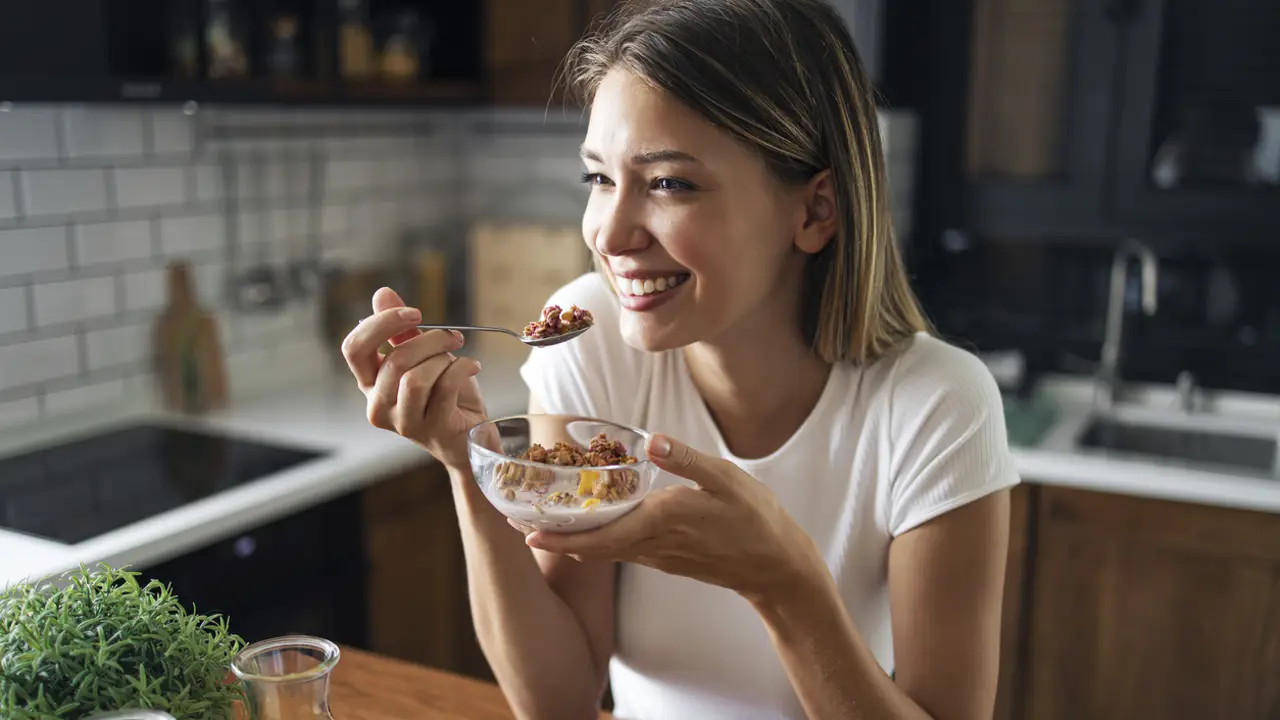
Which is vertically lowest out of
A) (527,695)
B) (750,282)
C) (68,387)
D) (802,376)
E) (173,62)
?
(527,695)

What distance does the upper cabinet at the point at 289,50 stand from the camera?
73.5 inches

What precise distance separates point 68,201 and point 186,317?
36 centimetres

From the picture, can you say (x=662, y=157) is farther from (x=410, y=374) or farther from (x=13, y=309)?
(x=13, y=309)

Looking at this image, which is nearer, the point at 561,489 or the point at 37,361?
the point at 561,489

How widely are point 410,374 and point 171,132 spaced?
165 centimetres

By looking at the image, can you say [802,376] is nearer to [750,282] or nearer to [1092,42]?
[750,282]

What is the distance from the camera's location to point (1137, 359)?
9.30 feet

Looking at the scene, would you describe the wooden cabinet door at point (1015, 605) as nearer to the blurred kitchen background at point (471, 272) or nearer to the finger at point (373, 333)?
the blurred kitchen background at point (471, 272)

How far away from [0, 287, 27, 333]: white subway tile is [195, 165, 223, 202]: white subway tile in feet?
1.61

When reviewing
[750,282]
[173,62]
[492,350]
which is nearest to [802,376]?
[750,282]

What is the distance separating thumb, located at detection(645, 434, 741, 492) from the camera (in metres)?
0.94

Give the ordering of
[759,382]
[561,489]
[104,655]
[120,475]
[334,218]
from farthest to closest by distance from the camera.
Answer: [334,218] → [120,475] → [759,382] → [561,489] → [104,655]

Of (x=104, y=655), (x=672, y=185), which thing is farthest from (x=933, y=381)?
(x=104, y=655)

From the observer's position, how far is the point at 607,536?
3.16 feet
